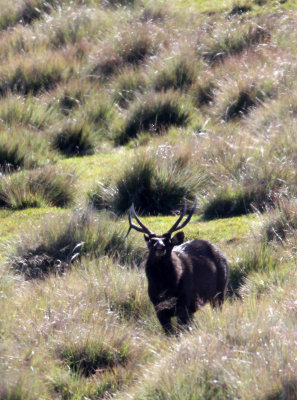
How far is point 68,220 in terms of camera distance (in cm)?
1027

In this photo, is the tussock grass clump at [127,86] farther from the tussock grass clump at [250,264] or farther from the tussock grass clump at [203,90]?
the tussock grass clump at [250,264]

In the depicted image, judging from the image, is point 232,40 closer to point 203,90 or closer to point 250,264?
point 203,90

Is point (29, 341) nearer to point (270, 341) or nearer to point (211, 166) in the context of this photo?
point (270, 341)

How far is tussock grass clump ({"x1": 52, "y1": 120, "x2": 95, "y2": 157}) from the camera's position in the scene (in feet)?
47.9

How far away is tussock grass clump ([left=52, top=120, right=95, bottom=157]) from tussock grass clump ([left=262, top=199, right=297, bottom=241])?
5.56 metres

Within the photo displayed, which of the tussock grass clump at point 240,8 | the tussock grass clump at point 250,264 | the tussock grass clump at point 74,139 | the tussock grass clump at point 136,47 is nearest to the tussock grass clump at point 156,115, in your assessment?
the tussock grass clump at point 74,139

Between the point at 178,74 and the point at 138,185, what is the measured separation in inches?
198

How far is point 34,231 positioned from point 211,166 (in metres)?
3.23

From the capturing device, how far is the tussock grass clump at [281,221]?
372 inches

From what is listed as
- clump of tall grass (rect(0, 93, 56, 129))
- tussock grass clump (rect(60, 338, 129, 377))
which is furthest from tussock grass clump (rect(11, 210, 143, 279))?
clump of tall grass (rect(0, 93, 56, 129))

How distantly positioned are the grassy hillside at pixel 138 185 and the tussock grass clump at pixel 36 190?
0.09 ft

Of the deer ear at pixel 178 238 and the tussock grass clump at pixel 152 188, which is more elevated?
the deer ear at pixel 178 238

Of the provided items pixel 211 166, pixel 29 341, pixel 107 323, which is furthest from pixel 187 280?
pixel 211 166

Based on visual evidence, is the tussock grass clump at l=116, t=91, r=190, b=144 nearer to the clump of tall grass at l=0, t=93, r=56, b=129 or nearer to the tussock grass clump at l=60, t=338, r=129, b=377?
the clump of tall grass at l=0, t=93, r=56, b=129
